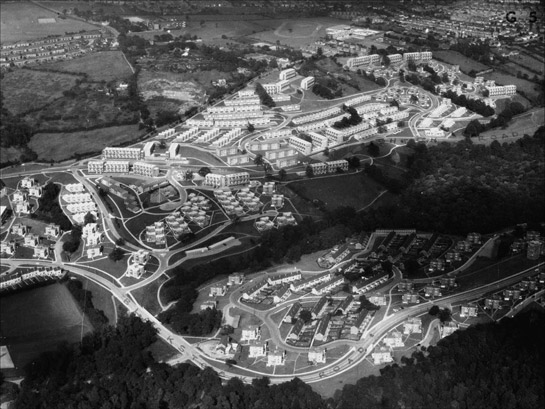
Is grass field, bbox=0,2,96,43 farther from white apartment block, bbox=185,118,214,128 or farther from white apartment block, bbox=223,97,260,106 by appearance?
white apartment block, bbox=185,118,214,128

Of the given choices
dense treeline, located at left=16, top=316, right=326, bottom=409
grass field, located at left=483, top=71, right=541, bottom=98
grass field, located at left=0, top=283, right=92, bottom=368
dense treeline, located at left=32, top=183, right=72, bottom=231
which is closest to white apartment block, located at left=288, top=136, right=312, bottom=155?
dense treeline, located at left=32, top=183, right=72, bottom=231

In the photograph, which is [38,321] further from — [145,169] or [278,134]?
[278,134]

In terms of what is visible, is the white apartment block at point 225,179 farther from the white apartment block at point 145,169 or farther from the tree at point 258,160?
the white apartment block at point 145,169

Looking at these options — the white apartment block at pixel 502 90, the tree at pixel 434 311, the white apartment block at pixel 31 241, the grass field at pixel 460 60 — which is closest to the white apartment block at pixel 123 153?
the white apartment block at pixel 31 241

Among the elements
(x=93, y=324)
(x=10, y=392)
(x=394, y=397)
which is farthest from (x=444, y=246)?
(x=10, y=392)

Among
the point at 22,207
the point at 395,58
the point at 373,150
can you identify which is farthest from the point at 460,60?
the point at 22,207

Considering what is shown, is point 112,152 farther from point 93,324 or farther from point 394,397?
point 394,397
